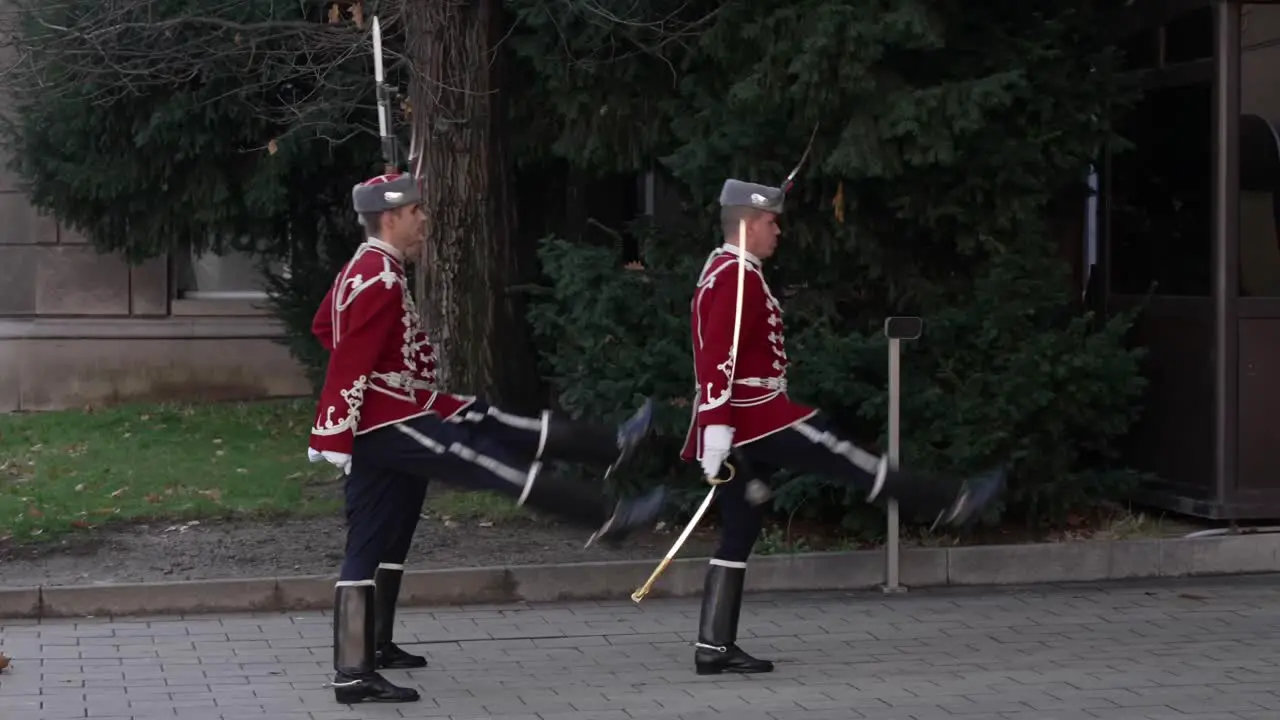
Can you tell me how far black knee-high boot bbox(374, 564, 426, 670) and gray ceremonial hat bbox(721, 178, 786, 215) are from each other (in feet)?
6.21

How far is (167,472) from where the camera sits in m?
12.2

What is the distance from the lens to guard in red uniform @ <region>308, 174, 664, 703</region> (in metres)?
6.86

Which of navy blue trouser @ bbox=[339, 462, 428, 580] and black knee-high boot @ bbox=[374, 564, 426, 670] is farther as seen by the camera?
black knee-high boot @ bbox=[374, 564, 426, 670]

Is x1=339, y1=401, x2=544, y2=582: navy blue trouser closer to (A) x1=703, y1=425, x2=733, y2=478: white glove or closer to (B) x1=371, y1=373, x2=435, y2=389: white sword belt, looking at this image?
(B) x1=371, y1=373, x2=435, y2=389: white sword belt

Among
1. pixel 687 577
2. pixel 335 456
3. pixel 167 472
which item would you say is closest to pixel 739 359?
pixel 335 456

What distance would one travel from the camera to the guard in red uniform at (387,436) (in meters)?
6.86

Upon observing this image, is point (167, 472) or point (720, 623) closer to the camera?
point (720, 623)

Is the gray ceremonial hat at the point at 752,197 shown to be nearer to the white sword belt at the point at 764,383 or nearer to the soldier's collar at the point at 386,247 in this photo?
the white sword belt at the point at 764,383

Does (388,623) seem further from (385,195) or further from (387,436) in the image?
(385,195)

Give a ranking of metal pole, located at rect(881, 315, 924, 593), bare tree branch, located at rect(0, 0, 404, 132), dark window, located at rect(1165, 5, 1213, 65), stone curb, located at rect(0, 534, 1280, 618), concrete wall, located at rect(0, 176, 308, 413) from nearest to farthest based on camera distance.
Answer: stone curb, located at rect(0, 534, 1280, 618), metal pole, located at rect(881, 315, 924, 593), dark window, located at rect(1165, 5, 1213, 65), bare tree branch, located at rect(0, 0, 404, 132), concrete wall, located at rect(0, 176, 308, 413)

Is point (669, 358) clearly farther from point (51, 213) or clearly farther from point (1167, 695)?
point (51, 213)

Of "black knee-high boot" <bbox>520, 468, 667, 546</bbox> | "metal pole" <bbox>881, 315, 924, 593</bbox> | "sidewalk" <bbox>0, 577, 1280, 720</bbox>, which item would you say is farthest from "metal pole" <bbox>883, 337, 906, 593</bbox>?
"black knee-high boot" <bbox>520, 468, 667, 546</bbox>

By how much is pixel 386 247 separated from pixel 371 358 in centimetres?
46

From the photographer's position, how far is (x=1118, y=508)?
34.8 feet
